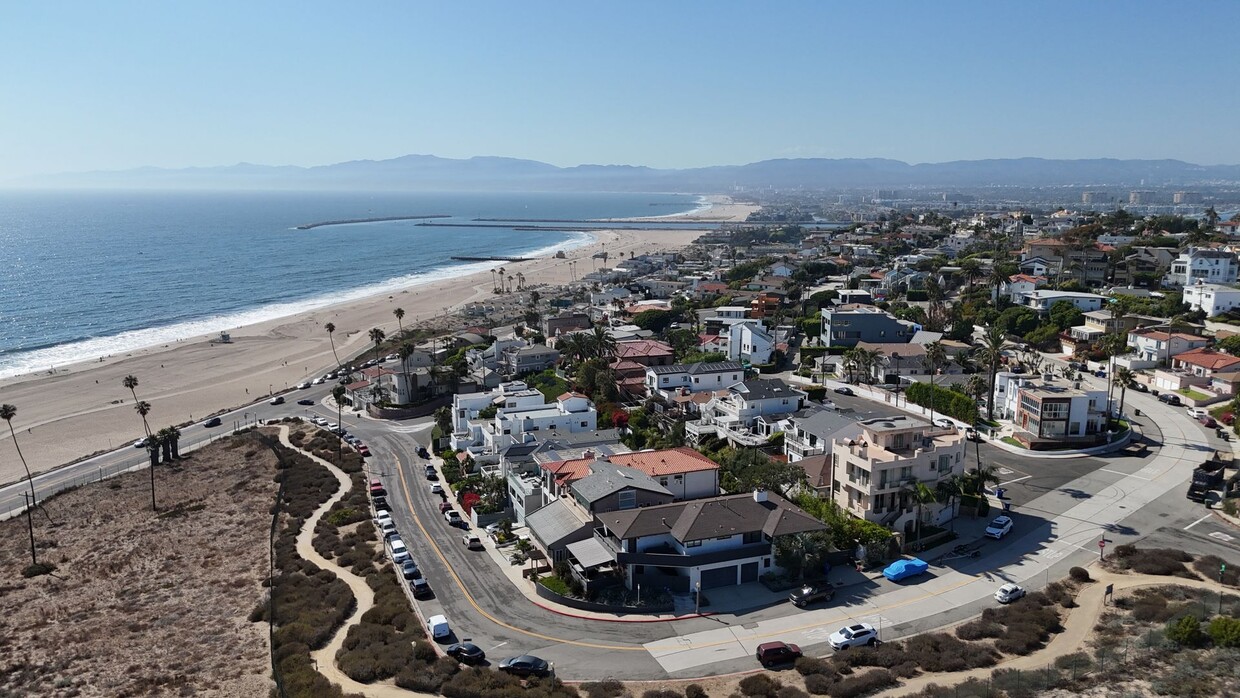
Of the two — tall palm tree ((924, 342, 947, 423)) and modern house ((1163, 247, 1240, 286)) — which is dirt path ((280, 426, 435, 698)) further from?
modern house ((1163, 247, 1240, 286))

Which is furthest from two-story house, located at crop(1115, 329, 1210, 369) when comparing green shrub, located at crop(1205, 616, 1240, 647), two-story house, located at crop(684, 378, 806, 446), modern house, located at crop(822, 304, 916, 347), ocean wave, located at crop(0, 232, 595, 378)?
ocean wave, located at crop(0, 232, 595, 378)

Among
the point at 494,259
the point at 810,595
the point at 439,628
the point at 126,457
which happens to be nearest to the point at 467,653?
the point at 439,628

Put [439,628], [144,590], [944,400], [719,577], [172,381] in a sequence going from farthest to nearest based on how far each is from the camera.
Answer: [172,381] → [944,400] → [144,590] → [719,577] → [439,628]

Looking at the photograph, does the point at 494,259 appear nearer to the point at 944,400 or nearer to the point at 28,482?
the point at 28,482

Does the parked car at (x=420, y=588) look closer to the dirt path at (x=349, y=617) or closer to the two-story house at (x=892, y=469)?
the dirt path at (x=349, y=617)

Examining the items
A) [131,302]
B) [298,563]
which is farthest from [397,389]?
[131,302]

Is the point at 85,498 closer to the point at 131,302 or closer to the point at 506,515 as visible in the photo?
the point at 506,515

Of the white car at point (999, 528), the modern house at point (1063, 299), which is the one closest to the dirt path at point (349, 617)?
the white car at point (999, 528)
